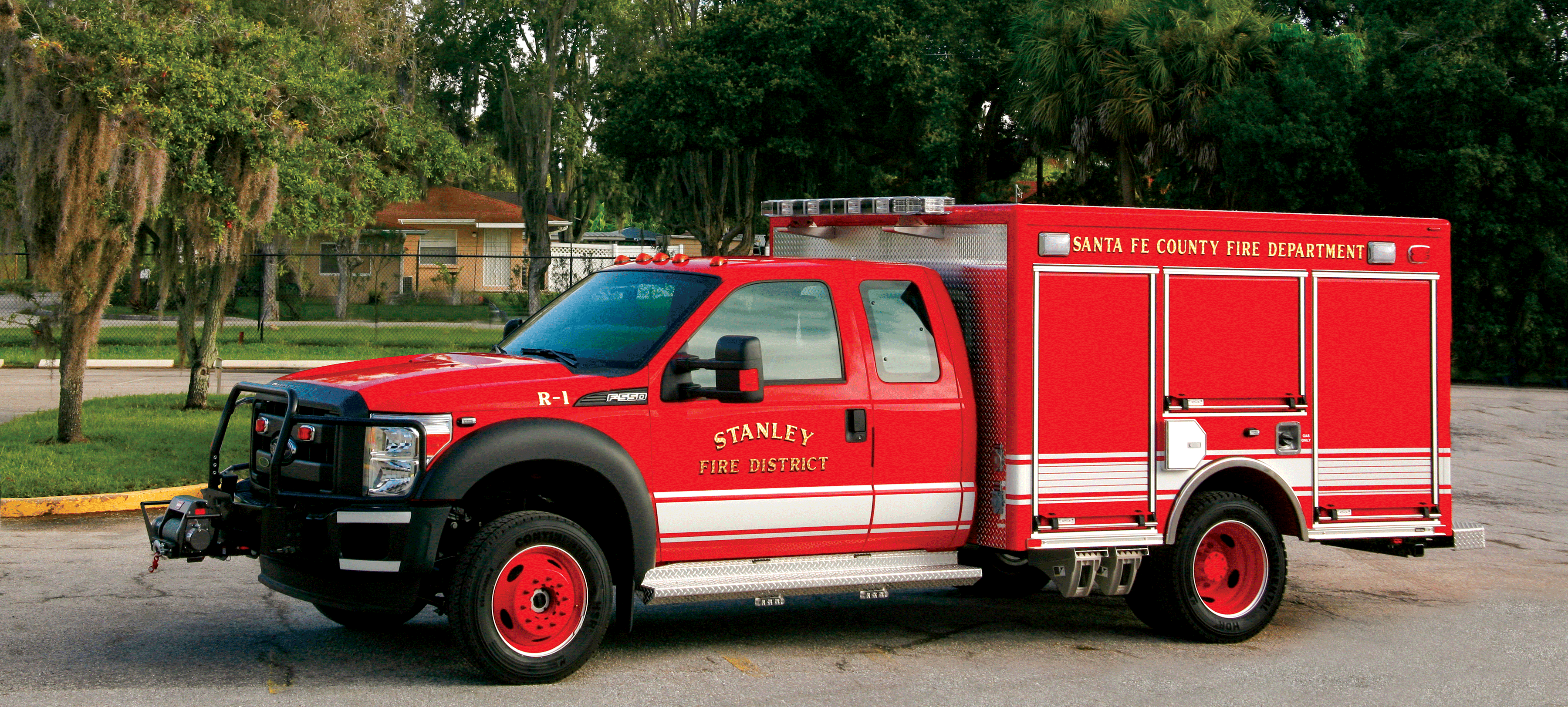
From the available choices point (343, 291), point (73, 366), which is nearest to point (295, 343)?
point (343, 291)

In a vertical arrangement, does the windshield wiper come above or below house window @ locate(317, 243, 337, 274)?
below

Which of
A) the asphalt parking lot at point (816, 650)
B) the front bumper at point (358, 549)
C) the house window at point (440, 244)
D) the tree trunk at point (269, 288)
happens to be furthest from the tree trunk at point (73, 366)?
the house window at point (440, 244)

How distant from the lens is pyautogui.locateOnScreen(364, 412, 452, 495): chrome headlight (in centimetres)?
600

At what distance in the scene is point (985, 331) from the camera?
7.30 m

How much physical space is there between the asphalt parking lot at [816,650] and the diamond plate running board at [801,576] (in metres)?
0.40

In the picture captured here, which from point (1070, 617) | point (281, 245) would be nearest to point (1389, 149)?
point (1070, 617)

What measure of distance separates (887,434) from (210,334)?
12358mm

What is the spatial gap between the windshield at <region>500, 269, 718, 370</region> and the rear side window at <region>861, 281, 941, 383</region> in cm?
87

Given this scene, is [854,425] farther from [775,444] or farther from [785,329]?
[785,329]

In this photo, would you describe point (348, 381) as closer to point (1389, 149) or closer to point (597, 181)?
point (1389, 149)

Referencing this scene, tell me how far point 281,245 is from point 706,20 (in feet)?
43.5

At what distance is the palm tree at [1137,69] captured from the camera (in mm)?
27438

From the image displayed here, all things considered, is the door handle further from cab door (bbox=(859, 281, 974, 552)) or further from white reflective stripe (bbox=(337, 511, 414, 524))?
white reflective stripe (bbox=(337, 511, 414, 524))

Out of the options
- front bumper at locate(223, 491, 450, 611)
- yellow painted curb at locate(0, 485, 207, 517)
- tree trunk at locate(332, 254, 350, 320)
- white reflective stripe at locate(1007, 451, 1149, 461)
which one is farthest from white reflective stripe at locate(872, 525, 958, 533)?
tree trunk at locate(332, 254, 350, 320)
